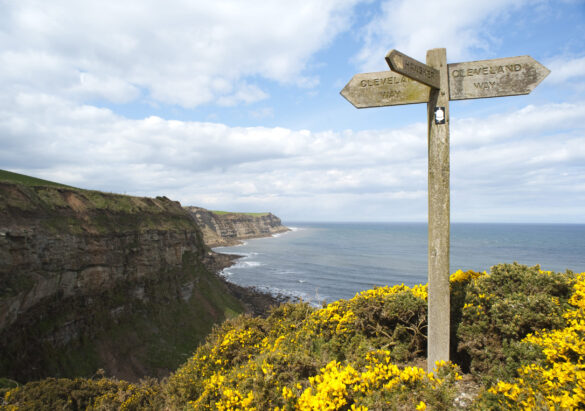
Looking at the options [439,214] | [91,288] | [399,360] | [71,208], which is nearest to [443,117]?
[439,214]

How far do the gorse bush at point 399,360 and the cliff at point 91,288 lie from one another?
594 inches

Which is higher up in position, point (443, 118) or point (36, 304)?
point (443, 118)

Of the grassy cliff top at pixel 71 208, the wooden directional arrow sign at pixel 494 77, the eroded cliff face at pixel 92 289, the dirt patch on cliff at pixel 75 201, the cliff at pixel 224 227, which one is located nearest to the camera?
the wooden directional arrow sign at pixel 494 77

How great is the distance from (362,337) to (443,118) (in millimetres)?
4437

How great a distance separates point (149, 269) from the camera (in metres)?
32.7

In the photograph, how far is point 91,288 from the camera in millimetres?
25219

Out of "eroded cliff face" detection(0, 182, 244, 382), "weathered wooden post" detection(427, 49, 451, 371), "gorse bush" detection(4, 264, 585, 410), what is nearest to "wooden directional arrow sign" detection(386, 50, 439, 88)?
"weathered wooden post" detection(427, 49, 451, 371)

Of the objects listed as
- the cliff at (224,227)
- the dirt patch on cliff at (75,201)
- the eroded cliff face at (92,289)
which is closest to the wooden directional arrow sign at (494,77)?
the eroded cliff face at (92,289)

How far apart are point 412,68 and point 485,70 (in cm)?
136

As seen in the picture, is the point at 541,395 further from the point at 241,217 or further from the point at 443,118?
the point at 241,217

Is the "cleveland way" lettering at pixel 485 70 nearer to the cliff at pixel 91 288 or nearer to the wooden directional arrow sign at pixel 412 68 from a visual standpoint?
the wooden directional arrow sign at pixel 412 68

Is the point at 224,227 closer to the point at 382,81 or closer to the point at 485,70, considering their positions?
the point at 382,81

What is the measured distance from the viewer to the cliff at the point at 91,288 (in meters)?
19.7

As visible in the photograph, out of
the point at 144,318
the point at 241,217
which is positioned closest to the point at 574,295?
the point at 144,318
